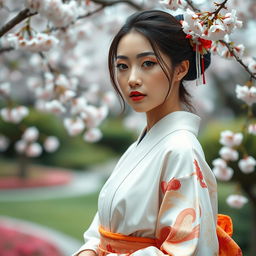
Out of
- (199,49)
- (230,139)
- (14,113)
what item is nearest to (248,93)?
(230,139)

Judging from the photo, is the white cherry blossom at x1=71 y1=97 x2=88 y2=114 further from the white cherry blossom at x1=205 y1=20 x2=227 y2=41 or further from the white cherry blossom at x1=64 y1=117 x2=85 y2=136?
the white cherry blossom at x1=205 y1=20 x2=227 y2=41

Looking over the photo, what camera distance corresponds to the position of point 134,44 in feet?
5.40

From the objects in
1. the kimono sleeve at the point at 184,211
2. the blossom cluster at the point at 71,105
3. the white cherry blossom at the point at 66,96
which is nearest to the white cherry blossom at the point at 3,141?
the blossom cluster at the point at 71,105

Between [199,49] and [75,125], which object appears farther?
[75,125]

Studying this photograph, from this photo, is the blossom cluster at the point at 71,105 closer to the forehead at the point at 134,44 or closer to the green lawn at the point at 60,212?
the forehead at the point at 134,44

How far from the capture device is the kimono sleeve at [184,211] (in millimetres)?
1465

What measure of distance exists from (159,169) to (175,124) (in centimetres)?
21

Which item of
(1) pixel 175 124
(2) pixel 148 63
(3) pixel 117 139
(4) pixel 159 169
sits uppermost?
(2) pixel 148 63

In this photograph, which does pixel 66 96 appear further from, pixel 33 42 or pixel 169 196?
pixel 169 196

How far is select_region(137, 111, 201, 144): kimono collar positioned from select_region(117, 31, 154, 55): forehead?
0.26 metres

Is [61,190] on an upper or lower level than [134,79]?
lower

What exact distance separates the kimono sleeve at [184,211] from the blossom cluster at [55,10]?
102cm

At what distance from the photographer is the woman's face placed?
162 centimetres

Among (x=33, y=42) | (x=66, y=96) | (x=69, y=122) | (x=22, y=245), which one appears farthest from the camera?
(x=22, y=245)
